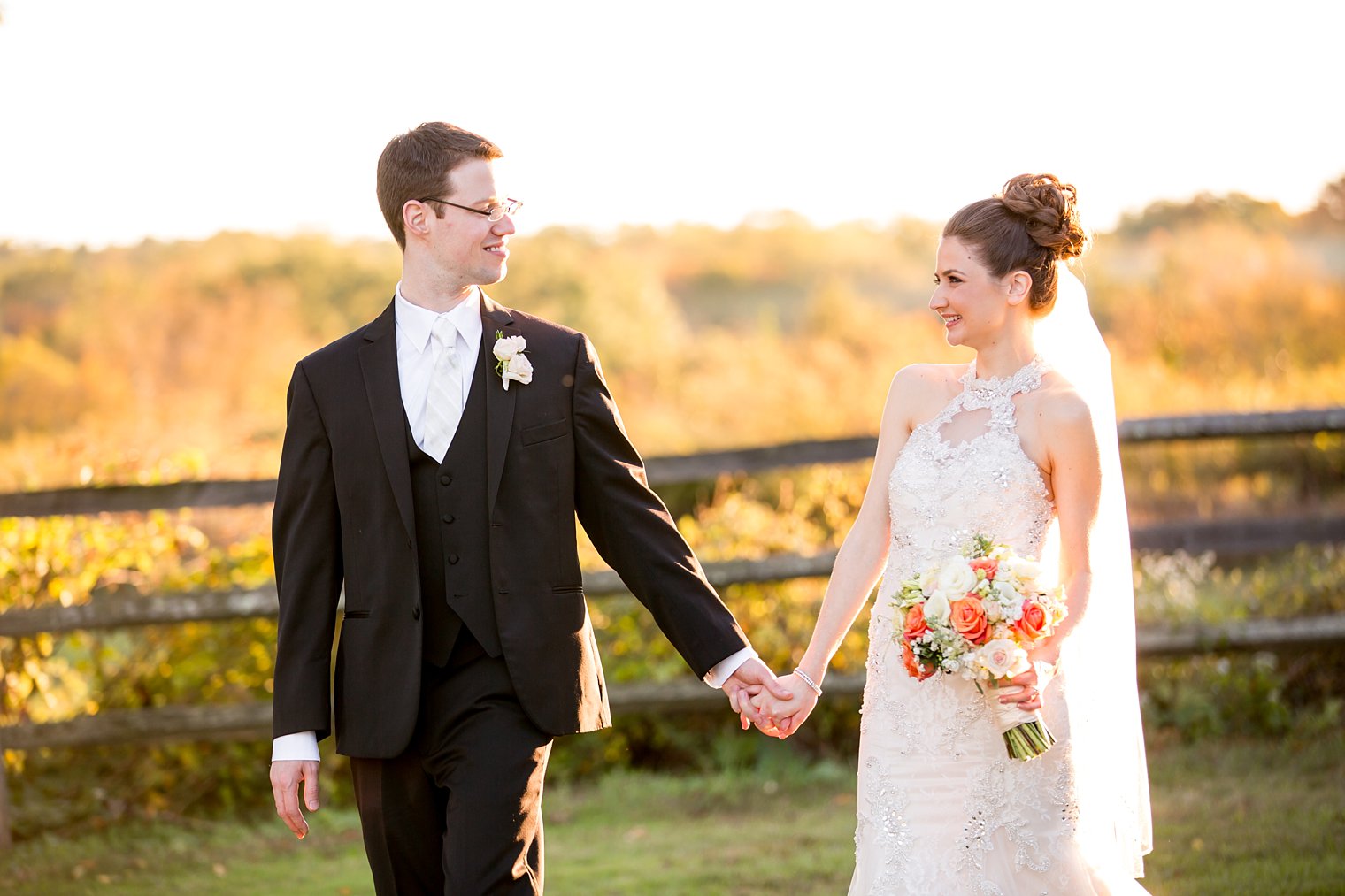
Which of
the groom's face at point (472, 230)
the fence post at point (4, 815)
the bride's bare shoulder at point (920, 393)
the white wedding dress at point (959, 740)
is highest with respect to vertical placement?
the groom's face at point (472, 230)

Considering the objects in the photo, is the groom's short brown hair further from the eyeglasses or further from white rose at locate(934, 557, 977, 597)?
white rose at locate(934, 557, 977, 597)

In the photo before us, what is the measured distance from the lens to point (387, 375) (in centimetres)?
310

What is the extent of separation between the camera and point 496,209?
3.15 m

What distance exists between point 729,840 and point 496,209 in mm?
3248

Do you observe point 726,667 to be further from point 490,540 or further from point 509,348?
point 509,348

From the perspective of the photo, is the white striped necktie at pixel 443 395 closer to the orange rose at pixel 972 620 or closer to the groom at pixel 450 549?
the groom at pixel 450 549

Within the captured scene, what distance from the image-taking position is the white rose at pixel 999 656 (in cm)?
308

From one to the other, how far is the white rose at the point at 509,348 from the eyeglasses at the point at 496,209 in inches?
11.8

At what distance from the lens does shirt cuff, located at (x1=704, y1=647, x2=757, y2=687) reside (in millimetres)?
3264

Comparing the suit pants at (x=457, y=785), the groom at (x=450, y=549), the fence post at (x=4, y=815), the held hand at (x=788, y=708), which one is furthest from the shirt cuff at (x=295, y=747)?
the fence post at (x=4, y=815)

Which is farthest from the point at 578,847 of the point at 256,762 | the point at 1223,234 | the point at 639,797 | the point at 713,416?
the point at 1223,234

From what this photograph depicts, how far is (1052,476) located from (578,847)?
9.55ft

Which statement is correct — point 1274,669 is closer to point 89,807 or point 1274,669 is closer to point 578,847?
point 578,847

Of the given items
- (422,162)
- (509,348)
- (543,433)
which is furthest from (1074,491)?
(422,162)
